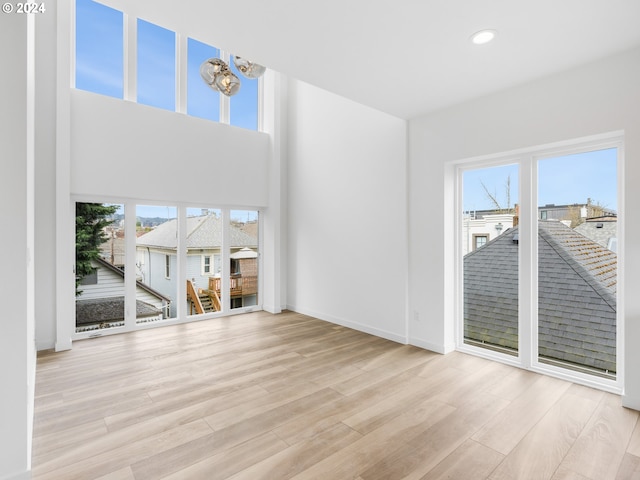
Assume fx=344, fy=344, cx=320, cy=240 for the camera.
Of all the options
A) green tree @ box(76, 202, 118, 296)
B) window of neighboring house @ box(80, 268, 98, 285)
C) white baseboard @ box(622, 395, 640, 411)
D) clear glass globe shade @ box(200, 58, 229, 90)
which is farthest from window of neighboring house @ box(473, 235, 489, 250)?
window of neighboring house @ box(80, 268, 98, 285)

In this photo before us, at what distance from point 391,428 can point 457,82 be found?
120 inches

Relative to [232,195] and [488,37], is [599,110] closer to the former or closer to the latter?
[488,37]

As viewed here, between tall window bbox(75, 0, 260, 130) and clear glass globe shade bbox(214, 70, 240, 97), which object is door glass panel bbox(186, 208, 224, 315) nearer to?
tall window bbox(75, 0, 260, 130)

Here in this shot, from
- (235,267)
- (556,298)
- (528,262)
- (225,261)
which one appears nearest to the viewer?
(556,298)

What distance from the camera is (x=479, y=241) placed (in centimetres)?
396

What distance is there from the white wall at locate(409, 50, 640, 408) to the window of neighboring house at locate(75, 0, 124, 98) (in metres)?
4.13

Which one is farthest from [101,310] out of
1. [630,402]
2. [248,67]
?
[630,402]

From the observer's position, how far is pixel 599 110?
2869mm

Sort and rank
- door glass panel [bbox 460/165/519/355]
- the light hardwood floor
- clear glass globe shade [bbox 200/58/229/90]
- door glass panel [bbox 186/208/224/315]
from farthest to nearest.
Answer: door glass panel [bbox 186/208/224/315] < door glass panel [bbox 460/165/519/355] < clear glass globe shade [bbox 200/58/229/90] < the light hardwood floor

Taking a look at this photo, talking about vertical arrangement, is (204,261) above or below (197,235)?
below

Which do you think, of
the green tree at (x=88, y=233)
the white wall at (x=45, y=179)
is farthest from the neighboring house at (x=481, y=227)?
the white wall at (x=45, y=179)

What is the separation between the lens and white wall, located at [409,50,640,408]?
2.71m

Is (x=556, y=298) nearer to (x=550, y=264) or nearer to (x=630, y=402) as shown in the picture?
(x=550, y=264)

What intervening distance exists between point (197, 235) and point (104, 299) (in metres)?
1.55
